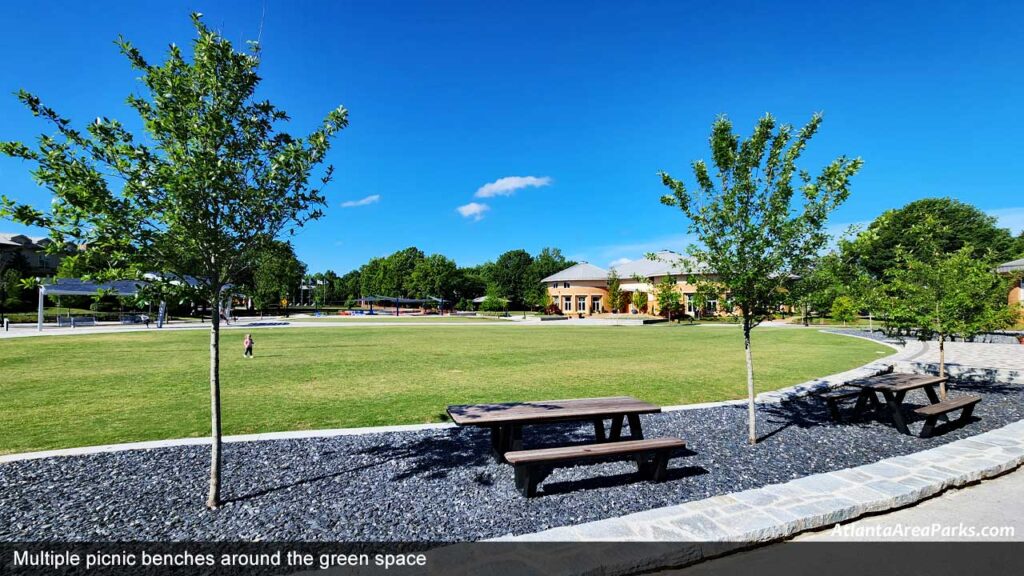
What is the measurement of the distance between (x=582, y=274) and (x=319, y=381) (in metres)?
70.4

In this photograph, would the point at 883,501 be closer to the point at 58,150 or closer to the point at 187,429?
the point at 58,150

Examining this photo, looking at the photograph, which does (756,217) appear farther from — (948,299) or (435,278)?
(435,278)

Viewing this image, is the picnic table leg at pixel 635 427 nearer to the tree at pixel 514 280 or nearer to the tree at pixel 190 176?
the tree at pixel 190 176

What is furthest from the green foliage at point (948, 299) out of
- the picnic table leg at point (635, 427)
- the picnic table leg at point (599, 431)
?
the picnic table leg at point (599, 431)

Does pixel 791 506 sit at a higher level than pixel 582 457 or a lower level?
lower

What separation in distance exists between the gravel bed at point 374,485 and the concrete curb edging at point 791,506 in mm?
376

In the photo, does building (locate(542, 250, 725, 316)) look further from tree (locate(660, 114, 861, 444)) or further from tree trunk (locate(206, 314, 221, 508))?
tree trunk (locate(206, 314, 221, 508))

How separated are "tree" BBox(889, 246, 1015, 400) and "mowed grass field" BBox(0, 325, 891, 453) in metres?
3.44

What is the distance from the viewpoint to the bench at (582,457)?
4527mm

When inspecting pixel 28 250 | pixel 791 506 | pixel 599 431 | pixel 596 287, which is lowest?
pixel 791 506

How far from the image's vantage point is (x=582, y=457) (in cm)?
450

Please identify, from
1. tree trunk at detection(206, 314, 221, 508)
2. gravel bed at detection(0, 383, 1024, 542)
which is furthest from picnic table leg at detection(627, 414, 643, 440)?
tree trunk at detection(206, 314, 221, 508)

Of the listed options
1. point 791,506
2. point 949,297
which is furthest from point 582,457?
point 949,297

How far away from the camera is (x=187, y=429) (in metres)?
7.39
